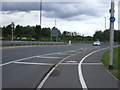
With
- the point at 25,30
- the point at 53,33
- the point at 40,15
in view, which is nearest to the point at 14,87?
the point at 40,15

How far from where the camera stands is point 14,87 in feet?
26.9

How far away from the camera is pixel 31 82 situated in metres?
9.27

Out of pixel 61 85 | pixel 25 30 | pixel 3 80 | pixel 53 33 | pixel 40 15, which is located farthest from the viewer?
pixel 25 30

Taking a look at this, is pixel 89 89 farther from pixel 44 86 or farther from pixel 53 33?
pixel 53 33

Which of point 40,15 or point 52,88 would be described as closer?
point 52,88

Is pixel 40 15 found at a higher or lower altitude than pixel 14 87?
higher

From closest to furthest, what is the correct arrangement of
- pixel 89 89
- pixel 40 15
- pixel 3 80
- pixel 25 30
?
pixel 89 89, pixel 3 80, pixel 40 15, pixel 25 30

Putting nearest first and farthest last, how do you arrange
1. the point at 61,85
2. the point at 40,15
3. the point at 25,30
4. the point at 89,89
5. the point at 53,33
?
the point at 89,89, the point at 61,85, the point at 40,15, the point at 53,33, the point at 25,30

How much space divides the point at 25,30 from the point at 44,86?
124818mm

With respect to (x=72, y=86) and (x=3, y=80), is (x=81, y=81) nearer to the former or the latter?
(x=72, y=86)

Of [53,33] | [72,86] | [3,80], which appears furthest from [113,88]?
[53,33]

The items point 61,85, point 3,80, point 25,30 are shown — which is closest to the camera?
point 61,85

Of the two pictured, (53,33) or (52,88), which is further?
(53,33)

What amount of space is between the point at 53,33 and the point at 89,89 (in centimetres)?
8321
